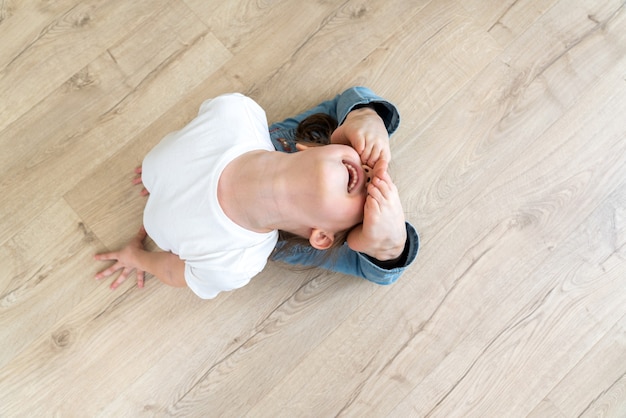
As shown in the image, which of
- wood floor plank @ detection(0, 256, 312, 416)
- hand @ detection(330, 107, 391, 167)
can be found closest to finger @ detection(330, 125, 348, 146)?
hand @ detection(330, 107, 391, 167)

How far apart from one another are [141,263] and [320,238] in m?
0.39

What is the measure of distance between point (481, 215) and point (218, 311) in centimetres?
51

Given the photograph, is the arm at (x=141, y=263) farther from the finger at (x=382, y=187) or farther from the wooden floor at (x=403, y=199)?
the finger at (x=382, y=187)

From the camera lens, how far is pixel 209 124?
→ 70cm

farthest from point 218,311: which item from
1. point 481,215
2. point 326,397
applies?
point 481,215

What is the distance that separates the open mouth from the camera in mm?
573

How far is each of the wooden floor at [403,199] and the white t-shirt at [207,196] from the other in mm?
186

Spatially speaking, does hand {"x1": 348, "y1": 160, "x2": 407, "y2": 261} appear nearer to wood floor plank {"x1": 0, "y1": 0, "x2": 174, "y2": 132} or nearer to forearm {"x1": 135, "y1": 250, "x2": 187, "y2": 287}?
forearm {"x1": 135, "y1": 250, "x2": 187, "y2": 287}

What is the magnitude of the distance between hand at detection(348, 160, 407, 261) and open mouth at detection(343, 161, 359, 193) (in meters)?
0.02

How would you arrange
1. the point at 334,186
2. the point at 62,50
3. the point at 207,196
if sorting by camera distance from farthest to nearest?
the point at 62,50 → the point at 207,196 → the point at 334,186

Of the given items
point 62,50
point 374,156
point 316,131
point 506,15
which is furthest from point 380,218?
point 62,50

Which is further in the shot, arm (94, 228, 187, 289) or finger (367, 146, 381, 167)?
arm (94, 228, 187, 289)

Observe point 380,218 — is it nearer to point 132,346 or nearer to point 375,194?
point 375,194

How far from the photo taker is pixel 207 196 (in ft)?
2.13
